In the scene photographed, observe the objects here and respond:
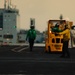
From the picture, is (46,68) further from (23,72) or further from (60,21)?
(60,21)

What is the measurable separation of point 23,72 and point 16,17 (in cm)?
16434

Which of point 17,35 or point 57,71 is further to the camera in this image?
point 17,35

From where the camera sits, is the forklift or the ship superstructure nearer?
the forklift

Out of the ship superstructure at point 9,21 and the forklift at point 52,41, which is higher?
the ship superstructure at point 9,21

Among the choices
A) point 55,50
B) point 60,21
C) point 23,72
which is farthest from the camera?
point 60,21

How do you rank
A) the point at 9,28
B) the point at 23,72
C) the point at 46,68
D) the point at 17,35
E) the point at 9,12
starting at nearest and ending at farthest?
the point at 23,72 → the point at 46,68 → the point at 17,35 → the point at 9,28 → the point at 9,12

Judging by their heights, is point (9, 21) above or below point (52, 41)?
above

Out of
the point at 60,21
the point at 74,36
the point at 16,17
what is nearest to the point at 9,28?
the point at 16,17

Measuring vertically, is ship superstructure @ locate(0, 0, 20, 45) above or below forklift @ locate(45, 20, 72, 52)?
above

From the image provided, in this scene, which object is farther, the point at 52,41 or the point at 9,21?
the point at 9,21

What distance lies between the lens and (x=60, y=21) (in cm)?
2984

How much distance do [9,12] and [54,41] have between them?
155202mm

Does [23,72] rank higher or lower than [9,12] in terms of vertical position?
lower

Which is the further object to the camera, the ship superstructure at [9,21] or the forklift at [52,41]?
the ship superstructure at [9,21]
